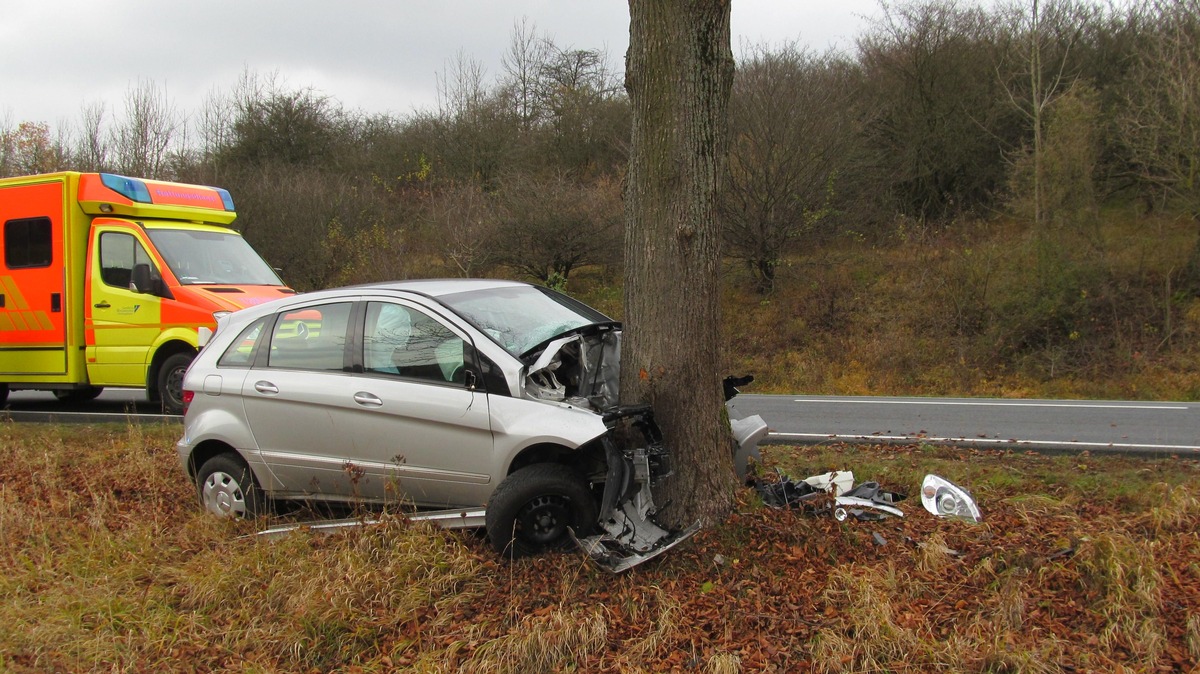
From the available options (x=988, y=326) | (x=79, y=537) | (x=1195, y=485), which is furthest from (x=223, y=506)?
(x=988, y=326)

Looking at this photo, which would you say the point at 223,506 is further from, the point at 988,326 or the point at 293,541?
the point at 988,326

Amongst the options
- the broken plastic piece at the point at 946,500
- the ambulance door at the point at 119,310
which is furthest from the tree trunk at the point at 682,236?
the ambulance door at the point at 119,310

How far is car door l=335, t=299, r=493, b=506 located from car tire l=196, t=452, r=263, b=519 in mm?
917

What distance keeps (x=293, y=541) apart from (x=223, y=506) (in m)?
1.06

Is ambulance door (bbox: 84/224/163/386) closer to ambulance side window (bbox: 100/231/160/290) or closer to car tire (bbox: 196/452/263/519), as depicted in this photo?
ambulance side window (bbox: 100/231/160/290)

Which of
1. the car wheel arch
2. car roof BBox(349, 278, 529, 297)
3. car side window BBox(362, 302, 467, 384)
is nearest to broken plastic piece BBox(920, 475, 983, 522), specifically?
the car wheel arch

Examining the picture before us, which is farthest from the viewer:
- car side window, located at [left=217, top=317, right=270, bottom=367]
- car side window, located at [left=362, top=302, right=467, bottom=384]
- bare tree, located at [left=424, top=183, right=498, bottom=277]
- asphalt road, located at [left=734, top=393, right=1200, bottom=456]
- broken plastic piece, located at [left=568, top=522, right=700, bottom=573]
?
bare tree, located at [left=424, top=183, right=498, bottom=277]

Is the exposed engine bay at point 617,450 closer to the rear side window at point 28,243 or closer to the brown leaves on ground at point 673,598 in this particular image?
the brown leaves on ground at point 673,598

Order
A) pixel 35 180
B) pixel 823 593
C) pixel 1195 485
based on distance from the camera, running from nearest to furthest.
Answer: pixel 823 593 → pixel 1195 485 → pixel 35 180

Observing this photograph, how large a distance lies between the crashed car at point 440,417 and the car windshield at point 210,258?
4.49 meters

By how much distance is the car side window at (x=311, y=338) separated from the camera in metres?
5.62

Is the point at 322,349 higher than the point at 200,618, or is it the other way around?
the point at 322,349

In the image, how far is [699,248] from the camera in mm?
4898

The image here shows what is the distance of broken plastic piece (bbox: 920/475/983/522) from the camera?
5.24 metres
